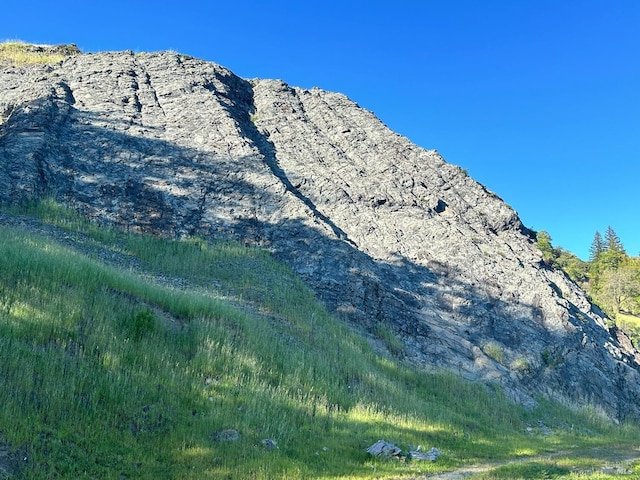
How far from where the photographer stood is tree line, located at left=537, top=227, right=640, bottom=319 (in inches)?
3147

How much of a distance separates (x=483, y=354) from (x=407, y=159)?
1949cm

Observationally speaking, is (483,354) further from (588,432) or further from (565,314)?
(565,314)

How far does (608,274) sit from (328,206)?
2925 inches

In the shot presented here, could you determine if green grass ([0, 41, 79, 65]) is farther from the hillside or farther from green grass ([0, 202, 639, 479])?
green grass ([0, 202, 639, 479])

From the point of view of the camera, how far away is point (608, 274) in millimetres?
84750

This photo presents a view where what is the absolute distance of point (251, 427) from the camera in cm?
1018

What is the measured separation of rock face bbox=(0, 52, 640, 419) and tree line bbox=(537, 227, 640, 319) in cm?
4095

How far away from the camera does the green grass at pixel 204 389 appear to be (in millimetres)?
8133

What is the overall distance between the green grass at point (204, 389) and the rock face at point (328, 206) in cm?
282

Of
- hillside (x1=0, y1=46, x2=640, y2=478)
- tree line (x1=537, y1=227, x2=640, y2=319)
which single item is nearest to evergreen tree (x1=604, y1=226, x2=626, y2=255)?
tree line (x1=537, y1=227, x2=640, y2=319)

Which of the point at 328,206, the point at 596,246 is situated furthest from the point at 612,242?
the point at 328,206

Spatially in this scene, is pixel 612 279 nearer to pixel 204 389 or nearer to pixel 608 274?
pixel 608 274

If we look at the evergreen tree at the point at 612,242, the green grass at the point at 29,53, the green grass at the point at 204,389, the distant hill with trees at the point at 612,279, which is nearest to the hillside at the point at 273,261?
the green grass at the point at 204,389

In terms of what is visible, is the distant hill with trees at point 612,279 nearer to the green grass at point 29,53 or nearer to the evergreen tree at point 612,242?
the evergreen tree at point 612,242
